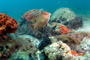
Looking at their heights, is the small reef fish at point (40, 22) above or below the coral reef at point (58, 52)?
above

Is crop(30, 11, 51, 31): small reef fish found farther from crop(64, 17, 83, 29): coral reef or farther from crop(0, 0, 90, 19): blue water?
crop(0, 0, 90, 19): blue water

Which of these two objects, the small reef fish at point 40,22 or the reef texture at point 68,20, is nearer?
the small reef fish at point 40,22

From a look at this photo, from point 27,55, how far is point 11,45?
0.79 m

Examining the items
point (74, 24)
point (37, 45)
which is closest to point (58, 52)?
point (37, 45)

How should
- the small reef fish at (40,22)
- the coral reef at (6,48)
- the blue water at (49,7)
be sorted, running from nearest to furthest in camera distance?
the coral reef at (6,48) < the small reef fish at (40,22) < the blue water at (49,7)

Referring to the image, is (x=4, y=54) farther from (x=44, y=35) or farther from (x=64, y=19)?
(x=64, y=19)

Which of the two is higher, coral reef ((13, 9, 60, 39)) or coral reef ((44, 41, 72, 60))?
coral reef ((13, 9, 60, 39))

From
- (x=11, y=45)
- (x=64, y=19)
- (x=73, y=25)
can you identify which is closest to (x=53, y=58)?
(x=11, y=45)

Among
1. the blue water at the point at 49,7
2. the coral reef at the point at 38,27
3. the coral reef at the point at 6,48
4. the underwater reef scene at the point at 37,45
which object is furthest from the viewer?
the blue water at the point at 49,7

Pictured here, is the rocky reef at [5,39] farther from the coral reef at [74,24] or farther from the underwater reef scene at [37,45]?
the coral reef at [74,24]

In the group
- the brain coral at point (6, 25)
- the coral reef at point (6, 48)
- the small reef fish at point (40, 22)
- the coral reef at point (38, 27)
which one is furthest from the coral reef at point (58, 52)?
the small reef fish at point (40, 22)

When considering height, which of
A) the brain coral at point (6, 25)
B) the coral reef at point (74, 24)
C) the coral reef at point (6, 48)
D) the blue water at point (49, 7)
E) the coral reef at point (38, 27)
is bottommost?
the coral reef at point (6, 48)

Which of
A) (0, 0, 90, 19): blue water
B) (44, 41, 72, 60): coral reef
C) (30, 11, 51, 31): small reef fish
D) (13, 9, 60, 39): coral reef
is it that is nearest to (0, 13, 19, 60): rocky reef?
(44, 41, 72, 60): coral reef

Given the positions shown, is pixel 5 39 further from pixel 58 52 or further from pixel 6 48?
pixel 58 52
